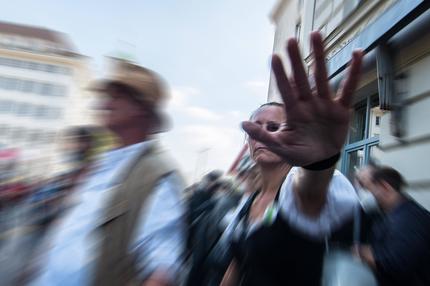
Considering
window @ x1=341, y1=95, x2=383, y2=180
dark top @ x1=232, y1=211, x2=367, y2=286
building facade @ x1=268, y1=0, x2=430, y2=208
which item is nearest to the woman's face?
dark top @ x1=232, y1=211, x2=367, y2=286

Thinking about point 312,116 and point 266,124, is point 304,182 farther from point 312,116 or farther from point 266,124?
point 266,124

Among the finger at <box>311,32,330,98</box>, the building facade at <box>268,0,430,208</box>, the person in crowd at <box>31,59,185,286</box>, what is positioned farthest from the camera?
the building facade at <box>268,0,430,208</box>

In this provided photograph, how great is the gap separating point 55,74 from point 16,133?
4120 centimetres

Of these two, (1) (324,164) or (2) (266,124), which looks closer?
(1) (324,164)

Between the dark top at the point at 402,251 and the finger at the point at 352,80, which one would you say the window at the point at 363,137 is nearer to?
the dark top at the point at 402,251

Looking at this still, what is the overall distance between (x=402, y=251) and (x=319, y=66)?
37.4 inches

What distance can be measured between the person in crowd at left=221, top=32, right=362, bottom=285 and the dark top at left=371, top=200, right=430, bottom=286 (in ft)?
1.73

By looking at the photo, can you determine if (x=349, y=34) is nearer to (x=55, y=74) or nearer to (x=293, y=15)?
(x=293, y=15)

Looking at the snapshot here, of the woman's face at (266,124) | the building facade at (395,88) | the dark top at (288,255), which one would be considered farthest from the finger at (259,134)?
the building facade at (395,88)

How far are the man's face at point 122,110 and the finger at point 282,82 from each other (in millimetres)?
648

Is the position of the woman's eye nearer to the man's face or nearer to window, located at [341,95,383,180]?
the man's face

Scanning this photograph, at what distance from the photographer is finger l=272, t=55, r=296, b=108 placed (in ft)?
3.20

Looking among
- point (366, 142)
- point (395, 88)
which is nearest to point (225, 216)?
point (395, 88)

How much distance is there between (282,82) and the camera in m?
0.98
